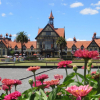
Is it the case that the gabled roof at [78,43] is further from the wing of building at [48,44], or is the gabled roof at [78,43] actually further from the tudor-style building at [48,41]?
the tudor-style building at [48,41]

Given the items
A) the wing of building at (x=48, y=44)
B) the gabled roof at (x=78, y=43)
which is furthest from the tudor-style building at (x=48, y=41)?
the gabled roof at (x=78, y=43)

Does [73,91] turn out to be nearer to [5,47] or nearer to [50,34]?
[50,34]

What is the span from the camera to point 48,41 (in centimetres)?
6388

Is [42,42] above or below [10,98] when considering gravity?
above

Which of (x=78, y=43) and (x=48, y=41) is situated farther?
(x=78, y=43)

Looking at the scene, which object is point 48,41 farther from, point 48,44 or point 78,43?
point 78,43

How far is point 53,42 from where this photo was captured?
210 feet

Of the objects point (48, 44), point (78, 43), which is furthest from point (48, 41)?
point (78, 43)

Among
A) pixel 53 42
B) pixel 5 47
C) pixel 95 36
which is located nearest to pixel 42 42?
pixel 53 42

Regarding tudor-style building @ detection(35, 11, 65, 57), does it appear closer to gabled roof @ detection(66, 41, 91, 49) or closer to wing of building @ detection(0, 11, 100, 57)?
wing of building @ detection(0, 11, 100, 57)

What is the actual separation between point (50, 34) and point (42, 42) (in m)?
4.42

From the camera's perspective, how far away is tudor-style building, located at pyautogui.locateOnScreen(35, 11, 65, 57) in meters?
62.8

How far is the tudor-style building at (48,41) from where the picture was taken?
2473 inches

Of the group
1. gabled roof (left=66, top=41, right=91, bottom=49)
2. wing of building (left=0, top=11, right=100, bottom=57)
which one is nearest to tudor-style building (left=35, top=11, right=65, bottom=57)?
wing of building (left=0, top=11, right=100, bottom=57)
